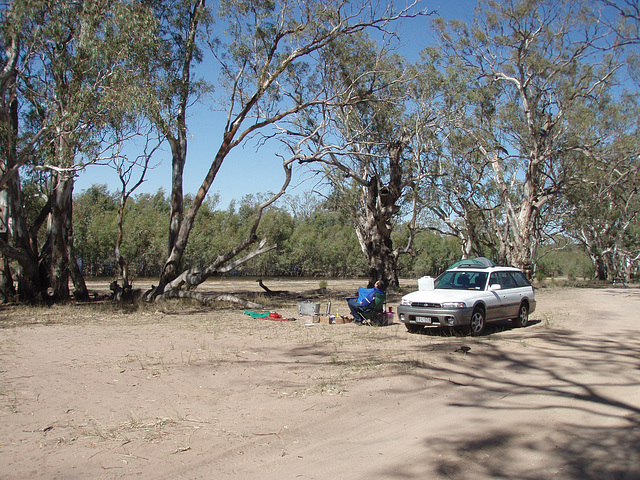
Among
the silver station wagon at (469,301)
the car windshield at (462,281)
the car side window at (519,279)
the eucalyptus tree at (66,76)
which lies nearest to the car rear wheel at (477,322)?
the silver station wagon at (469,301)

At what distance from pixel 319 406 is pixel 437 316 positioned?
5.44 meters

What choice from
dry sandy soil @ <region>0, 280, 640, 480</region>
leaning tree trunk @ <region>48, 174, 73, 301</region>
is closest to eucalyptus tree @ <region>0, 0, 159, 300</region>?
leaning tree trunk @ <region>48, 174, 73, 301</region>

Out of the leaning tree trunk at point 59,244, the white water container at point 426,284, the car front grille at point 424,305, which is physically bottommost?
the car front grille at point 424,305

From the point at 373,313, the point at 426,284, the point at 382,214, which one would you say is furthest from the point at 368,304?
the point at 382,214

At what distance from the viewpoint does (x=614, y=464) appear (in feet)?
14.0

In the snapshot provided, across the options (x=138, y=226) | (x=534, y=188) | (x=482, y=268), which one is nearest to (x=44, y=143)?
(x=482, y=268)

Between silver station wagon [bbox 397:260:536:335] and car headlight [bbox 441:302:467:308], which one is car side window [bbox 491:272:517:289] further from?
car headlight [bbox 441:302:467:308]

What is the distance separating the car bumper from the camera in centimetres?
1061

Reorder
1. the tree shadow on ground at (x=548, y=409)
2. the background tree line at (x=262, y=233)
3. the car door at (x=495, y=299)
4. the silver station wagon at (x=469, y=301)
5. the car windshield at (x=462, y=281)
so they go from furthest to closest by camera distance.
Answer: the background tree line at (x=262, y=233) → the car windshield at (x=462, y=281) → the car door at (x=495, y=299) → the silver station wagon at (x=469, y=301) → the tree shadow on ground at (x=548, y=409)

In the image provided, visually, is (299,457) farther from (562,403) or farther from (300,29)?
(300,29)

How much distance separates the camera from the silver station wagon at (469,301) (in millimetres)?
10766

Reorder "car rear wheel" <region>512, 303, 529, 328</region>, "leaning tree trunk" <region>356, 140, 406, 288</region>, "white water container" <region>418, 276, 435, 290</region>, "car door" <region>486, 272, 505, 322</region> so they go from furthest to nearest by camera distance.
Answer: "leaning tree trunk" <region>356, 140, 406, 288</region> < "car rear wheel" <region>512, 303, 529, 328</region> < "white water container" <region>418, 276, 435, 290</region> < "car door" <region>486, 272, 505, 322</region>

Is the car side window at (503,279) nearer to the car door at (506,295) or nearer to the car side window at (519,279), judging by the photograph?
the car door at (506,295)

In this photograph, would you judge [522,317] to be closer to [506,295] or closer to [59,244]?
[506,295]
